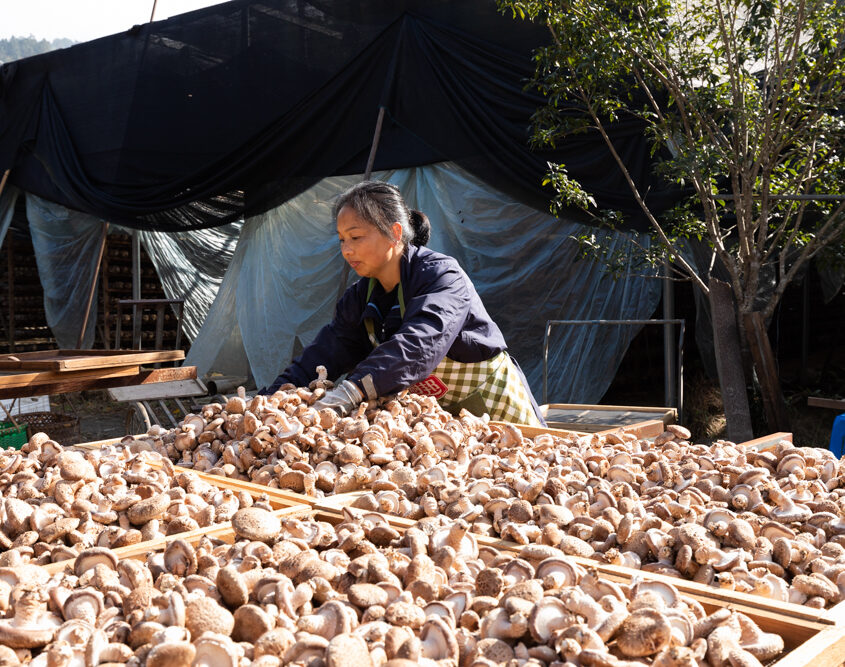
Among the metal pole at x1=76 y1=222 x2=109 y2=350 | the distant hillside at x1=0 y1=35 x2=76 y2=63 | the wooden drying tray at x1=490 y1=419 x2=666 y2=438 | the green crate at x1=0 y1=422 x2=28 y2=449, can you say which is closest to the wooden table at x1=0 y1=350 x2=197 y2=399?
the green crate at x1=0 y1=422 x2=28 y2=449

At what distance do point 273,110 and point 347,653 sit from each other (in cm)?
630

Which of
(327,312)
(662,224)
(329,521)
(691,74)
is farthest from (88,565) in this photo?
(327,312)

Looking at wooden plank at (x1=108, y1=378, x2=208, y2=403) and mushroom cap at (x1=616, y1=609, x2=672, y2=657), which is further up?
mushroom cap at (x1=616, y1=609, x2=672, y2=657)

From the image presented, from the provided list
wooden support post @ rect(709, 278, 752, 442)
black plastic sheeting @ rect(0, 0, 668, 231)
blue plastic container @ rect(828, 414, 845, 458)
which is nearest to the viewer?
blue plastic container @ rect(828, 414, 845, 458)

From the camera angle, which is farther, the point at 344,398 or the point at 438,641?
the point at 344,398

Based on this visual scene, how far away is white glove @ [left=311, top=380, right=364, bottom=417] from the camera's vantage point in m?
2.05

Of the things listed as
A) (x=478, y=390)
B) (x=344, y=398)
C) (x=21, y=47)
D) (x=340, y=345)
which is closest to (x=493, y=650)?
(x=344, y=398)

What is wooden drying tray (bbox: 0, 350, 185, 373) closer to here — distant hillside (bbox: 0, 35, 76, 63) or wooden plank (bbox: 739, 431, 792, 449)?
wooden plank (bbox: 739, 431, 792, 449)

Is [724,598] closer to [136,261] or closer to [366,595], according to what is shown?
[366,595]

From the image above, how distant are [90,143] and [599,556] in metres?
7.63

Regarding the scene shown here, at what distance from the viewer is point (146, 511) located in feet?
4.36

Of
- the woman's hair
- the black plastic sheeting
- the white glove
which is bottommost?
the white glove

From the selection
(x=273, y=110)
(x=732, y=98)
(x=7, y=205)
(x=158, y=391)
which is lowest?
(x=158, y=391)

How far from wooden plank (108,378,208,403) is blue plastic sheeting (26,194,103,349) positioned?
13.1 feet
